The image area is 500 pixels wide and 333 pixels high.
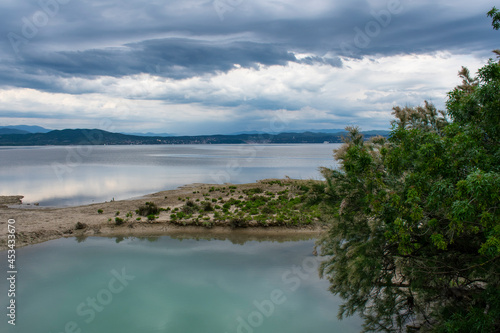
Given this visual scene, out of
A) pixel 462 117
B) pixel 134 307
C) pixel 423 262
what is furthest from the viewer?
pixel 134 307

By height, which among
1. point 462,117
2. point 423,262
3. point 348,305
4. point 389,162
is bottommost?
point 348,305

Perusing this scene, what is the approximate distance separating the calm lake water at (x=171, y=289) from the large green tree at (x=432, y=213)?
4.45 m

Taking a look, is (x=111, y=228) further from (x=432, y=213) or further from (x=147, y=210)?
(x=432, y=213)

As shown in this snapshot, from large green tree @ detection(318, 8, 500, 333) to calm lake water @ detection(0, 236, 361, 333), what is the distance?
4.45m

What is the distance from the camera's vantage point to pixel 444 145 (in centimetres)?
809

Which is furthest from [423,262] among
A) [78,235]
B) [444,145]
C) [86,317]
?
[78,235]

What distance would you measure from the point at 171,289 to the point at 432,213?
13.3m

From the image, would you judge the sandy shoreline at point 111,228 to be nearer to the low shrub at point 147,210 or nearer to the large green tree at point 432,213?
the low shrub at point 147,210

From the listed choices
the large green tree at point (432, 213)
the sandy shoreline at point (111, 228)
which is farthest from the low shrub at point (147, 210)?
the large green tree at point (432, 213)

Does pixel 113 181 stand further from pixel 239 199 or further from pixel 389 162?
pixel 389 162

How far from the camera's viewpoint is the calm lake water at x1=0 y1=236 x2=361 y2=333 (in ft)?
47.9

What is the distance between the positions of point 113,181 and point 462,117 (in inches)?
2406

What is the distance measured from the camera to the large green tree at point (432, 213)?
730cm

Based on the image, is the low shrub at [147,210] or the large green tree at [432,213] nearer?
the large green tree at [432,213]
